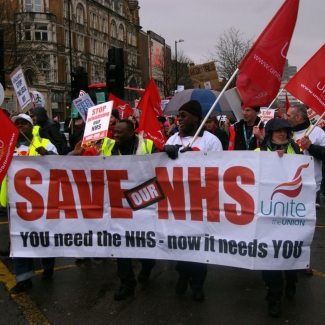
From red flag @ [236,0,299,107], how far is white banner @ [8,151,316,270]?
1.04 metres

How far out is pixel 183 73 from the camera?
57.4 metres

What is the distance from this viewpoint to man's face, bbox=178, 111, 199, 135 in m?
4.69

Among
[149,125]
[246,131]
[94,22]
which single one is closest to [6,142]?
[149,125]

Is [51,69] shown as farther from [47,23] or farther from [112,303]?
[112,303]

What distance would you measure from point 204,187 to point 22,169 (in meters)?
1.80

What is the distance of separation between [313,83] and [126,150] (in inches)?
87.0

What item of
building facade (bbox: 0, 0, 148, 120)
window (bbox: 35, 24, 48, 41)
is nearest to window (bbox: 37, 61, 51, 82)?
building facade (bbox: 0, 0, 148, 120)

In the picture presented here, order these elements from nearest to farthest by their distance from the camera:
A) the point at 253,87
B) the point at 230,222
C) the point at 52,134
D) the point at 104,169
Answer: the point at 230,222
the point at 104,169
the point at 253,87
the point at 52,134

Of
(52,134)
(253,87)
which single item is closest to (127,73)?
(52,134)

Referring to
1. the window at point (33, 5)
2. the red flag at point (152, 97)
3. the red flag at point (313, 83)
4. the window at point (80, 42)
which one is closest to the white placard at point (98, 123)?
the red flag at point (152, 97)

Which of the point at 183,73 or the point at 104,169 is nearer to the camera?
the point at 104,169

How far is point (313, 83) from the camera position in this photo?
5.23m

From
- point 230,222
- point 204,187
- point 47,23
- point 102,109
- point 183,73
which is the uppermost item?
point 47,23

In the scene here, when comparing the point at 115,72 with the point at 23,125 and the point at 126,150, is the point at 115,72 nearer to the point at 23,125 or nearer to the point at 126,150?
the point at 23,125
